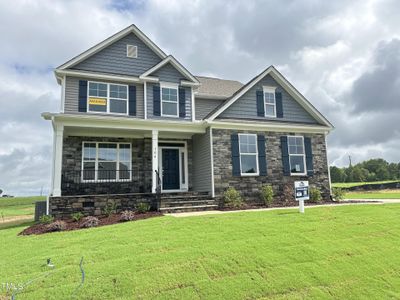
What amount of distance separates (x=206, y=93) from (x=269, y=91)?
3455mm

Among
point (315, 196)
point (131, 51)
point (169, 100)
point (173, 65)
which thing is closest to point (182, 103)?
point (169, 100)

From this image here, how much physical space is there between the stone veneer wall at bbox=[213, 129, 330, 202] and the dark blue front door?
8.10 ft

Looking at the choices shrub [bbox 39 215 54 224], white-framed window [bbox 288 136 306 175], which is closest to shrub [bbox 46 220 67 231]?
shrub [bbox 39 215 54 224]

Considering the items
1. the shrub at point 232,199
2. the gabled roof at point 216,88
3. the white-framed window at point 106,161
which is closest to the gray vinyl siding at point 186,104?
the gabled roof at point 216,88

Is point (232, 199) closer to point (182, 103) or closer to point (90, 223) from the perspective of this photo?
point (182, 103)

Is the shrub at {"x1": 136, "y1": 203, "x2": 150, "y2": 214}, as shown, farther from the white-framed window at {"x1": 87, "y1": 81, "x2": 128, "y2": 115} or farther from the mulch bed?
the white-framed window at {"x1": 87, "y1": 81, "x2": 128, "y2": 115}

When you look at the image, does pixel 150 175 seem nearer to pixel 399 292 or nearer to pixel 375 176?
pixel 399 292

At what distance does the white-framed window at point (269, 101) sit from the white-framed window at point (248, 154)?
1.76 m

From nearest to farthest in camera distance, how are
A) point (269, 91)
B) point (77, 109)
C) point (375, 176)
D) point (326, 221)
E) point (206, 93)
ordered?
point (326, 221)
point (77, 109)
point (269, 91)
point (206, 93)
point (375, 176)

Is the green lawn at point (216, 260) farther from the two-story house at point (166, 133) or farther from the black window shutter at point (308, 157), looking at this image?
the black window shutter at point (308, 157)

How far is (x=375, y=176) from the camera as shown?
2808 inches

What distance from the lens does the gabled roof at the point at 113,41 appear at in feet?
41.8

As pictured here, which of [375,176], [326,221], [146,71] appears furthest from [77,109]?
[375,176]

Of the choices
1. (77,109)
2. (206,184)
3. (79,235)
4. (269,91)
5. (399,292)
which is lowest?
(399,292)
